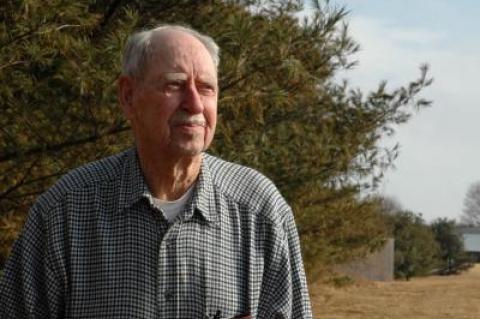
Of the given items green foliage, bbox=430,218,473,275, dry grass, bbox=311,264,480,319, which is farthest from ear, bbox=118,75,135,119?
green foliage, bbox=430,218,473,275

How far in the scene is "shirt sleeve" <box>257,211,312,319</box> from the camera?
2.22 m

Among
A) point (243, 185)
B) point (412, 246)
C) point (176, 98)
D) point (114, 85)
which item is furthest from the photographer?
point (412, 246)

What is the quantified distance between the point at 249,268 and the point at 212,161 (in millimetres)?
292

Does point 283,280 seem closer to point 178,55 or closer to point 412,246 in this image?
point 178,55

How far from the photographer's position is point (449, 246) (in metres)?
38.1

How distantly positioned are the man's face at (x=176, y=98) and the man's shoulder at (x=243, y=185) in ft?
0.59

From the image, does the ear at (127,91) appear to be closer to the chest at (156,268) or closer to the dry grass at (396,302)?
the chest at (156,268)

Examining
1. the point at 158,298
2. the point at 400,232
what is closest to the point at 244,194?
the point at 158,298

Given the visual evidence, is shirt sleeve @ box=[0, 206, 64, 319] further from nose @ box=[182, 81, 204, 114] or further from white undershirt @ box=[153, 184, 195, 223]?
nose @ box=[182, 81, 204, 114]

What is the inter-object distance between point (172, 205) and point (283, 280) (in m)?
0.31

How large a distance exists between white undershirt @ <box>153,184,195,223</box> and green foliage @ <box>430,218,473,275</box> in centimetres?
3602

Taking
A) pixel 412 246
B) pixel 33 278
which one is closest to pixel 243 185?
pixel 33 278

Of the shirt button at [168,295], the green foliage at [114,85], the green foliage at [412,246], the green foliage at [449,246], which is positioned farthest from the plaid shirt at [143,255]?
the green foliage at [449,246]

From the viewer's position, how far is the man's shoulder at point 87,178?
7.32 feet
